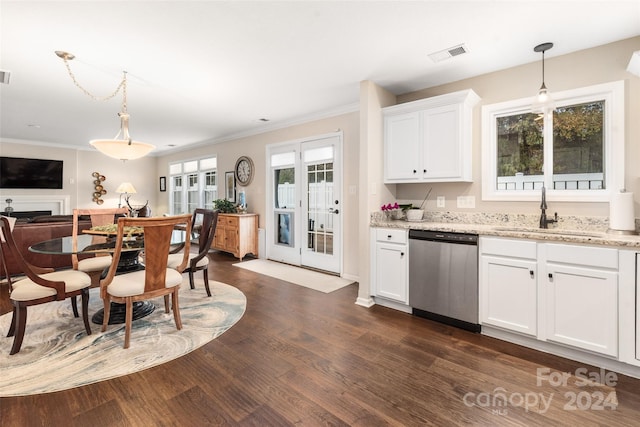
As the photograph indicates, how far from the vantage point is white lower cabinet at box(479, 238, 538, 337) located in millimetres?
2289

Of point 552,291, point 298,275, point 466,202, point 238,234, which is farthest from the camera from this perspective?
point 238,234

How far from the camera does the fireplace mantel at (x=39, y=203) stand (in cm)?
656

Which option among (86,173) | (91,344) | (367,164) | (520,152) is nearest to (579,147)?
(520,152)

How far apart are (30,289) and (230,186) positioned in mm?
4261

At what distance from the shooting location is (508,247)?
2389mm

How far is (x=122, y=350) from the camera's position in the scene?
7.37 ft

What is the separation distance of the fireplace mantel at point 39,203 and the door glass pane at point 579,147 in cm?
957

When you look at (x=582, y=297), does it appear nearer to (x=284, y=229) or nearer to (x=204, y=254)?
(x=204, y=254)

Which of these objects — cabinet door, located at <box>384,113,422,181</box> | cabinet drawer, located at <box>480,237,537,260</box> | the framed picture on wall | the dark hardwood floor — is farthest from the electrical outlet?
the framed picture on wall

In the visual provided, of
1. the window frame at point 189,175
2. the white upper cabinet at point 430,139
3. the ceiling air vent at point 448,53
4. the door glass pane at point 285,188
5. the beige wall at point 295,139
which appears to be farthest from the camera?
the window frame at point 189,175

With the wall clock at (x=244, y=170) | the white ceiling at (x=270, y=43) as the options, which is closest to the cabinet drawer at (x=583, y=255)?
the white ceiling at (x=270, y=43)

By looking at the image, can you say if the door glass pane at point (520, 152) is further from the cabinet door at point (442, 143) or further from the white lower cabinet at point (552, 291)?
the white lower cabinet at point (552, 291)

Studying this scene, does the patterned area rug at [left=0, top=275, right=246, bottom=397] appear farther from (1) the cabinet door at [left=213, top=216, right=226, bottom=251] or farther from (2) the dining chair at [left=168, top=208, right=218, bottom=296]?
(1) the cabinet door at [left=213, top=216, right=226, bottom=251]

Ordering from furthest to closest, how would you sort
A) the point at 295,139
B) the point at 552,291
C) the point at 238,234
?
1. the point at 238,234
2. the point at 295,139
3. the point at 552,291
